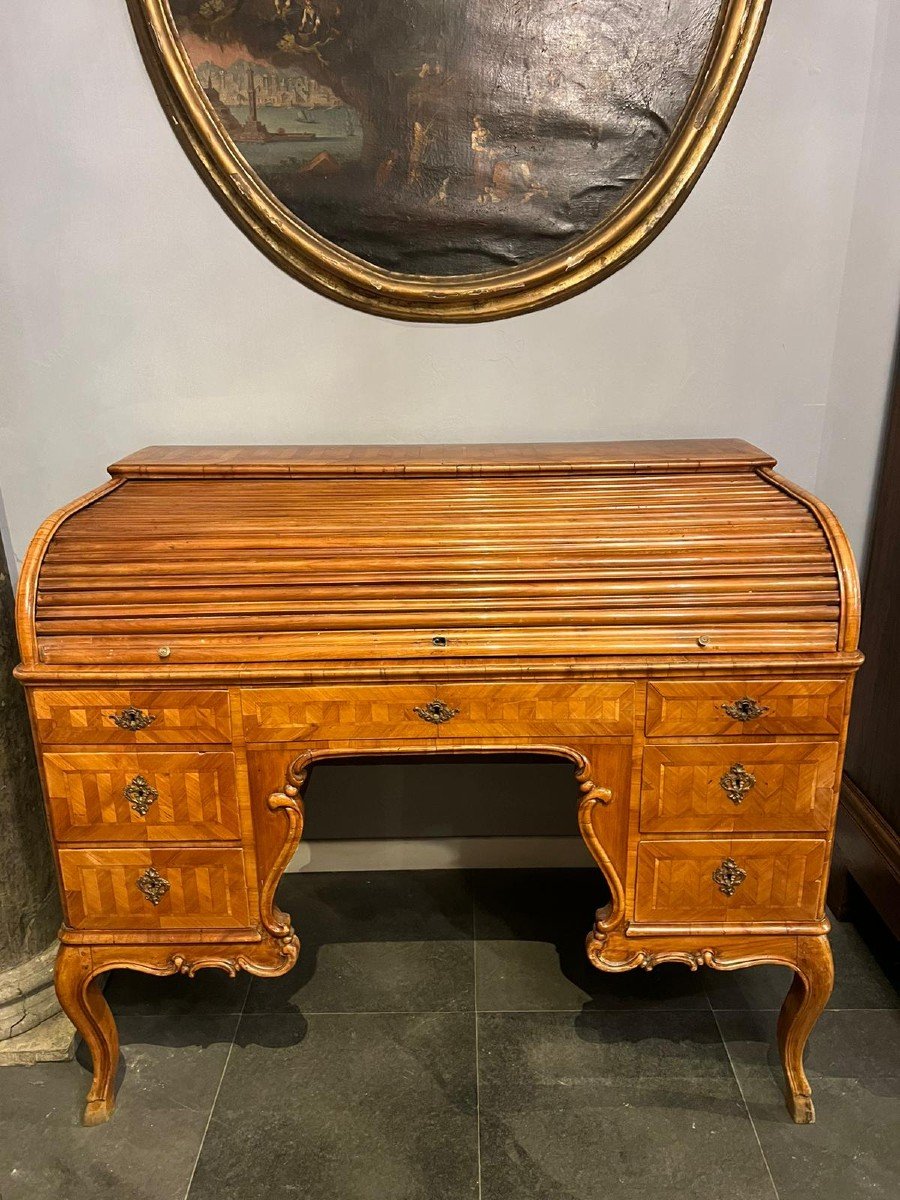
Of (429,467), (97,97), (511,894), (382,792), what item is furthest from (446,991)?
(97,97)

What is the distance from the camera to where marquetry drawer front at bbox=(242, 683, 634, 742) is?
1655 millimetres

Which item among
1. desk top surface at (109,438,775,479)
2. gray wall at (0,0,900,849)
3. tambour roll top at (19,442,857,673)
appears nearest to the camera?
tambour roll top at (19,442,857,673)

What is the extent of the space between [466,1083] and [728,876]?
2.53ft

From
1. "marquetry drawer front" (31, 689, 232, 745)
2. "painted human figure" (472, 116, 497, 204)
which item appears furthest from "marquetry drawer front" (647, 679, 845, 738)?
"painted human figure" (472, 116, 497, 204)

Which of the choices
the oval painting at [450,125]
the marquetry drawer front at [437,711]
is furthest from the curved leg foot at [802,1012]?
the oval painting at [450,125]

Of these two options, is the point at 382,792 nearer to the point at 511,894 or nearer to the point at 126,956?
the point at 511,894

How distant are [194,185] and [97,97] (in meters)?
0.28

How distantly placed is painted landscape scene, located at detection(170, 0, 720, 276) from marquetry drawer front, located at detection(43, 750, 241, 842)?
1.27 m

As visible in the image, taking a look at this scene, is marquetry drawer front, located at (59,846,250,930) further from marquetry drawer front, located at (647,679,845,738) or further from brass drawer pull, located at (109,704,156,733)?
marquetry drawer front, located at (647,679,845,738)

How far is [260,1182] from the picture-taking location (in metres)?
1.75

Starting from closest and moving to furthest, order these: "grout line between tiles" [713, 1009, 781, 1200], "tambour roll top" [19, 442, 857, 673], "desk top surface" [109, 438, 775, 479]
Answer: "tambour roll top" [19, 442, 857, 673], "grout line between tiles" [713, 1009, 781, 1200], "desk top surface" [109, 438, 775, 479]

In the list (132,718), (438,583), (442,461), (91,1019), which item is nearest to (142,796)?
(132,718)

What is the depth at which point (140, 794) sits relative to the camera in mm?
1714

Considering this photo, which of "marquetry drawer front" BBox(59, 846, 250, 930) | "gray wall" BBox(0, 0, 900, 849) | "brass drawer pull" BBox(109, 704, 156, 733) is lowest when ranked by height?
"marquetry drawer front" BBox(59, 846, 250, 930)
